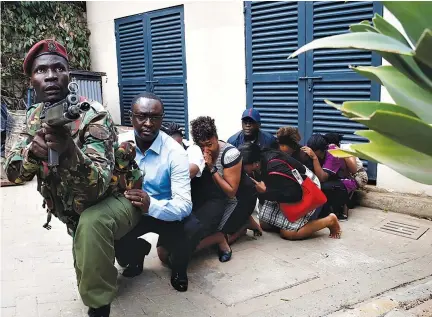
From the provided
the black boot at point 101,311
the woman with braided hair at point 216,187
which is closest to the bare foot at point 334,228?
the woman with braided hair at point 216,187

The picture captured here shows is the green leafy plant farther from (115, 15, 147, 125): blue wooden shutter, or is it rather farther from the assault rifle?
(115, 15, 147, 125): blue wooden shutter

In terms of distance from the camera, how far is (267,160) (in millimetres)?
3738

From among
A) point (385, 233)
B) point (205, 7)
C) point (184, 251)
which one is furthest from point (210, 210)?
point (205, 7)

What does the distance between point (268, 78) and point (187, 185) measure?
2761mm

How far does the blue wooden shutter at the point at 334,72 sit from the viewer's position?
4441mm

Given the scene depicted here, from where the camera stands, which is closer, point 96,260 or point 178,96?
point 96,260

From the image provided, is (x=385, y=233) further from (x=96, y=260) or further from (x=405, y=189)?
(x=96, y=260)

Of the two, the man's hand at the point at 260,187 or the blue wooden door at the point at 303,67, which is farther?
the blue wooden door at the point at 303,67

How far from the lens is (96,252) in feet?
7.58

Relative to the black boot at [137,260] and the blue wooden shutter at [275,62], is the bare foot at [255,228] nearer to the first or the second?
the black boot at [137,260]

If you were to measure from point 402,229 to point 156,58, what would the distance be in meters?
4.52

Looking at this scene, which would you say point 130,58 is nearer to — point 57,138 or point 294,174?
point 294,174

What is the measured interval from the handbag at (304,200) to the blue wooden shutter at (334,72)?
116 cm

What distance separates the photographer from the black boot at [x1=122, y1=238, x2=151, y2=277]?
3.11 meters
